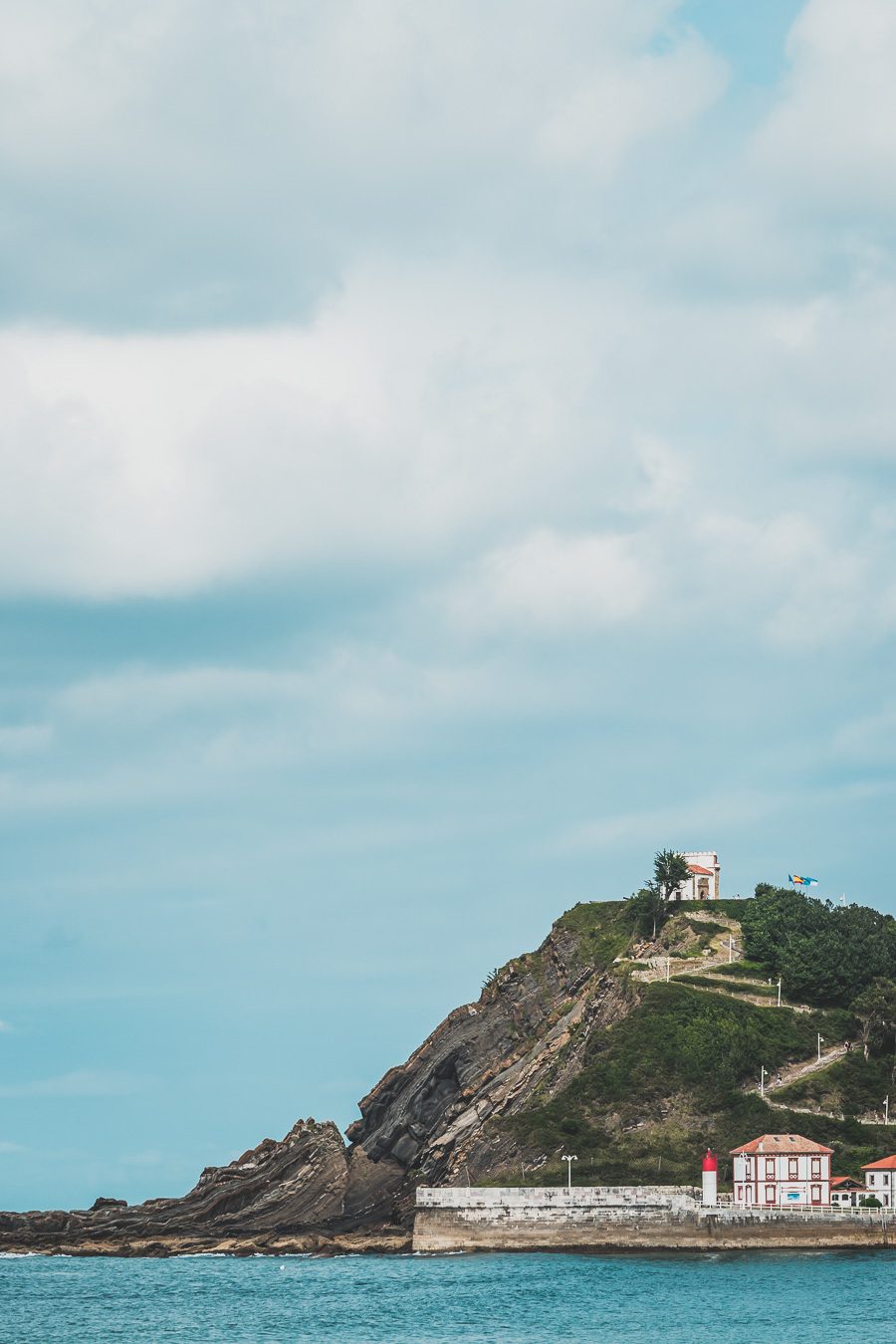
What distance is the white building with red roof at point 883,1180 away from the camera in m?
111

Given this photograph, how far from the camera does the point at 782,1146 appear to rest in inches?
4390

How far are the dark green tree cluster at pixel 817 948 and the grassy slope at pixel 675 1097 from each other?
4456mm

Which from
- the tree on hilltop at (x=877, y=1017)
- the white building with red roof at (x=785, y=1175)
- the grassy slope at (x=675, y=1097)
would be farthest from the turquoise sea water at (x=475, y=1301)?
the tree on hilltop at (x=877, y=1017)

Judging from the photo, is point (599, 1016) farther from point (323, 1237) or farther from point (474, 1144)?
point (323, 1237)

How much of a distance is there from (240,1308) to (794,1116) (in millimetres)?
45333

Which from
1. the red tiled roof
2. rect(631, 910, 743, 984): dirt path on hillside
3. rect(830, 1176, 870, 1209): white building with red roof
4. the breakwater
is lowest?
the breakwater

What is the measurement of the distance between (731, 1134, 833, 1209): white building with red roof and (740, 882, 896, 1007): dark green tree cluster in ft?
95.3

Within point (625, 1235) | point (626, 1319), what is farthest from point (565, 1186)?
point (626, 1319)

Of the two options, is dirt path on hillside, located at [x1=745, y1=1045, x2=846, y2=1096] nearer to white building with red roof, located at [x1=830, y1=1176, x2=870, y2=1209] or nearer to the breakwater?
white building with red roof, located at [x1=830, y1=1176, x2=870, y2=1209]

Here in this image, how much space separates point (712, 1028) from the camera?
13088 cm

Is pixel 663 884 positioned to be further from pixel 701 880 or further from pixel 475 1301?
pixel 475 1301

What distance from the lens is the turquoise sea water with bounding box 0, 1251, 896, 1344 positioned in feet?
267

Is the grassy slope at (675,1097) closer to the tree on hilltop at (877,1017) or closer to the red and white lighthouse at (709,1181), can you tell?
the tree on hilltop at (877,1017)

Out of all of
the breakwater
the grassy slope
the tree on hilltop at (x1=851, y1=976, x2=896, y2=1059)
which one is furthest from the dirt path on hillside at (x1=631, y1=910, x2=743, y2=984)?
the breakwater
